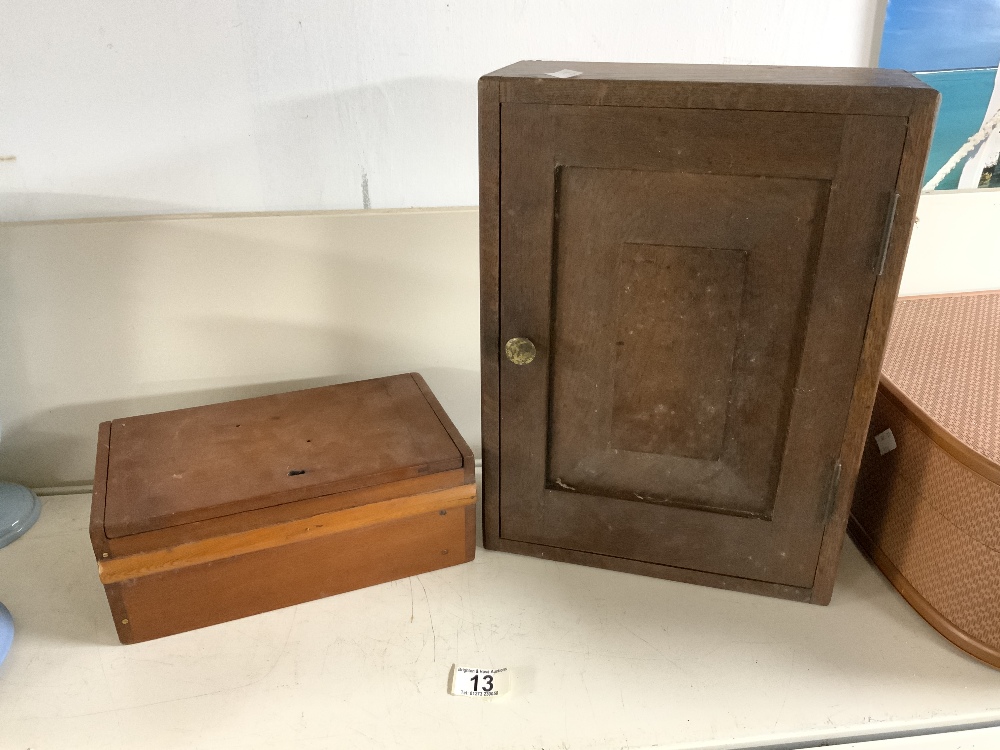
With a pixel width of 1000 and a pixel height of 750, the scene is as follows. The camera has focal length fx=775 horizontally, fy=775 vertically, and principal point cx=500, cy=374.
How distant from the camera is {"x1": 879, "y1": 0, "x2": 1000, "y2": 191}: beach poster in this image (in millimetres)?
1064

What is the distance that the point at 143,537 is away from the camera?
2.74ft

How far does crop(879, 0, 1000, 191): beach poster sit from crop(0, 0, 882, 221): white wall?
43 millimetres

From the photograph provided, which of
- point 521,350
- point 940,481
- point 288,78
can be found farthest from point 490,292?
point 940,481

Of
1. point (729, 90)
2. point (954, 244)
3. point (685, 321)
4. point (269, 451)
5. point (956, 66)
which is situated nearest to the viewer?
point (729, 90)

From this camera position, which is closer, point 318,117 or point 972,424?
point 972,424

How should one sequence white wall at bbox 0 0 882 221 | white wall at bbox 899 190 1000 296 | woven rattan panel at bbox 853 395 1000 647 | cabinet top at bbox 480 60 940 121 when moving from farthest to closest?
white wall at bbox 899 190 1000 296 → white wall at bbox 0 0 882 221 → woven rattan panel at bbox 853 395 1000 647 → cabinet top at bbox 480 60 940 121

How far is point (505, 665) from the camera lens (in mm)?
864

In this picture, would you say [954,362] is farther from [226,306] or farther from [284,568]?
[226,306]

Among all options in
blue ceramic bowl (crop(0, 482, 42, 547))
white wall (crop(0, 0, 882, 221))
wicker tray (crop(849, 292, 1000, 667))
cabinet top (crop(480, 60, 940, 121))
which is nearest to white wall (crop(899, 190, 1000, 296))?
wicker tray (crop(849, 292, 1000, 667))

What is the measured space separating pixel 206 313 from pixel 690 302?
2.27 ft

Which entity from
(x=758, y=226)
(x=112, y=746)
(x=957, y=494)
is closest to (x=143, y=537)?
(x=112, y=746)

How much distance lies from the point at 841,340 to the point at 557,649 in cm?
46

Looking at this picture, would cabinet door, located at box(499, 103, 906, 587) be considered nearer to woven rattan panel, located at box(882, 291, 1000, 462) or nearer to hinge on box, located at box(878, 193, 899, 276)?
hinge on box, located at box(878, 193, 899, 276)

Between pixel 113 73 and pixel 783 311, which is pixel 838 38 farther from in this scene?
pixel 113 73
